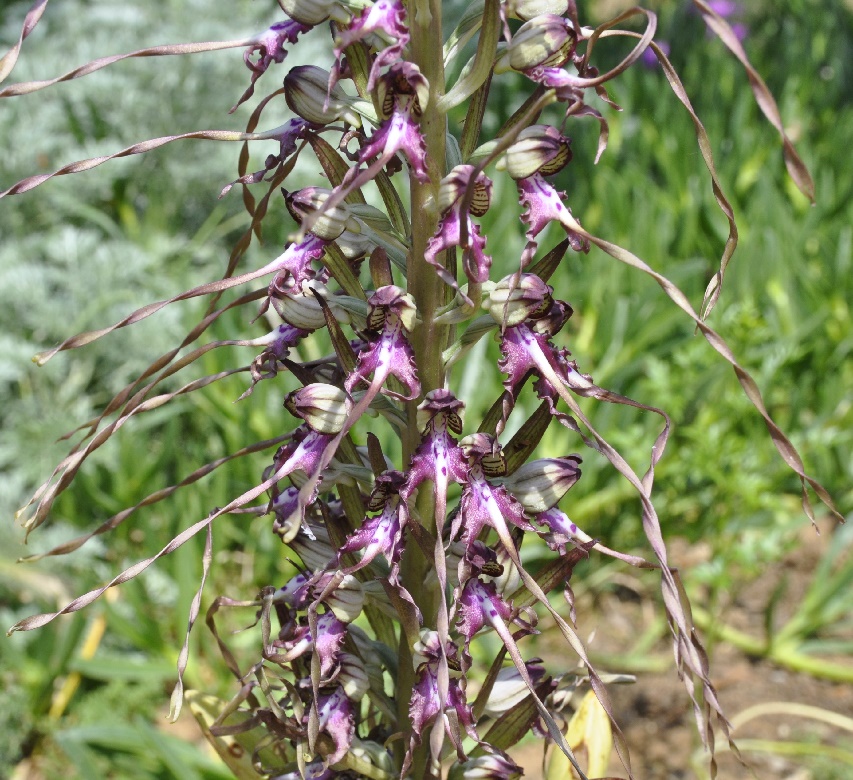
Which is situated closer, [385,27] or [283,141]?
[385,27]

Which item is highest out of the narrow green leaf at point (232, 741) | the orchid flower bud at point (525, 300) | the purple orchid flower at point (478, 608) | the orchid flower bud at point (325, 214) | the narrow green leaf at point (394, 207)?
the orchid flower bud at point (325, 214)

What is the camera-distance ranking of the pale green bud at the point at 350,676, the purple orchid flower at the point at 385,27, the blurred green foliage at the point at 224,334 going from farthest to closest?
the blurred green foliage at the point at 224,334 → the pale green bud at the point at 350,676 → the purple orchid flower at the point at 385,27

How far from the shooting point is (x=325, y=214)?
2.39 feet

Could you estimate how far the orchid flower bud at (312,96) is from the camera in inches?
28.6

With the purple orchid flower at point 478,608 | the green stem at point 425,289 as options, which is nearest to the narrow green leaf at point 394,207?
the green stem at point 425,289

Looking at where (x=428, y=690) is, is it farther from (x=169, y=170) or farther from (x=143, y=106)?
(x=143, y=106)

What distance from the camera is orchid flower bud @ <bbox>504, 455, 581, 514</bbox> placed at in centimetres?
80

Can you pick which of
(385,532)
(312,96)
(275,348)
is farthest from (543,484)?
(312,96)

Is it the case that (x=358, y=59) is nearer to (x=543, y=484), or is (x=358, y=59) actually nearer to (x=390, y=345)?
(x=390, y=345)

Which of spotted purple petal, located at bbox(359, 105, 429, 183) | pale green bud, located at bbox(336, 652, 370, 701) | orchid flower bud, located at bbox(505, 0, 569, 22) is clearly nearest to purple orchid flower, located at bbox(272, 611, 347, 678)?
pale green bud, located at bbox(336, 652, 370, 701)

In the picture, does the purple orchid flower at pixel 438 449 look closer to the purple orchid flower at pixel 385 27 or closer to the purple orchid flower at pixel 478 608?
the purple orchid flower at pixel 478 608

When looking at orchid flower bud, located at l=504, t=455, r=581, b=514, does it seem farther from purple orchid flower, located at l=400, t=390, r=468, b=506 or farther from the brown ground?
the brown ground

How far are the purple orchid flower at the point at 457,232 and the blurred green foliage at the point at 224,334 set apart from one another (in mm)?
946

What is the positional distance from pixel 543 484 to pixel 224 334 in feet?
5.81
